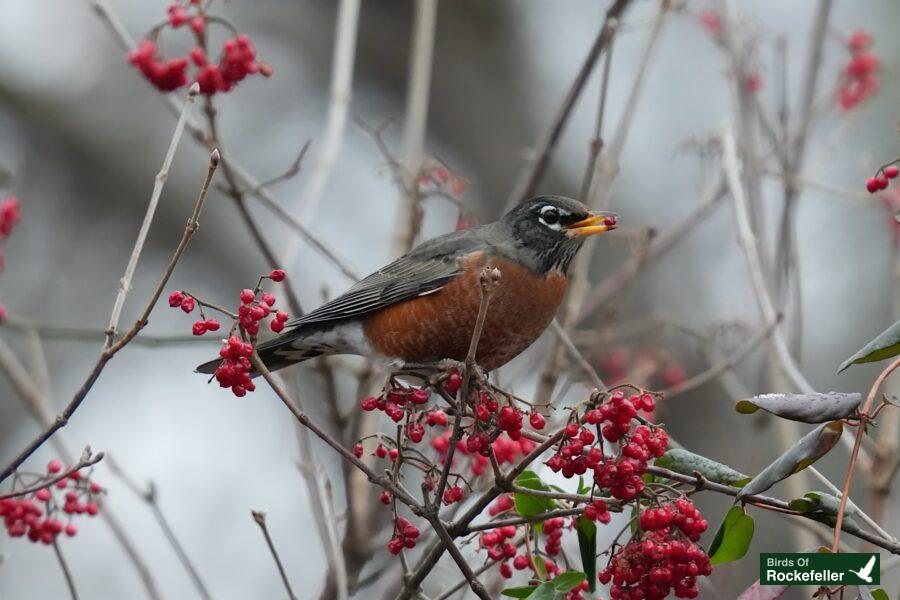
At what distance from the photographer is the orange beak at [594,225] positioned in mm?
3529

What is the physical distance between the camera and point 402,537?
7.64 ft

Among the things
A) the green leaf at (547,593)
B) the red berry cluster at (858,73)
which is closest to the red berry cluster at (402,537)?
the green leaf at (547,593)

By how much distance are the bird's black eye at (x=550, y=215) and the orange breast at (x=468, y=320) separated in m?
0.23

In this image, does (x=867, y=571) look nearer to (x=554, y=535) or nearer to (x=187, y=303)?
(x=554, y=535)

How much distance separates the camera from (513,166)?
7402 millimetres

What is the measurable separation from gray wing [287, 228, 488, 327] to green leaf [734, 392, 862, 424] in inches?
79.3

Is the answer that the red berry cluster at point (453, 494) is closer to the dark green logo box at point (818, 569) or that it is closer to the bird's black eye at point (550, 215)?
the dark green logo box at point (818, 569)

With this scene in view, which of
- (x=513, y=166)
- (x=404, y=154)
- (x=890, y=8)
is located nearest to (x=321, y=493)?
(x=404, y=154)

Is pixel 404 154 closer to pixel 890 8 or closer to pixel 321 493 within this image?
pixel 321 493

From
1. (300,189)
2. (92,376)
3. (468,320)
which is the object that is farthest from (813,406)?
(300,189)

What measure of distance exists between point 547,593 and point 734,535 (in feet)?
1.29

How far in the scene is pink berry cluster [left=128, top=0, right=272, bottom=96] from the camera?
3314 millimetres

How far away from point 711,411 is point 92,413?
14.8ft

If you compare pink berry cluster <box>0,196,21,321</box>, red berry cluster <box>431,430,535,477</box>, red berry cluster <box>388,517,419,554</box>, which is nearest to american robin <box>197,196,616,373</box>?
red berry cluster <box>431,430,535,477</box>
